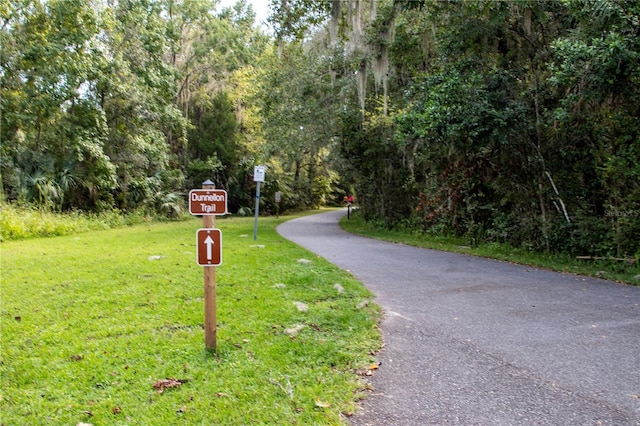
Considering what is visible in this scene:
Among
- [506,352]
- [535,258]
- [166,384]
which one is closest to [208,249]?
[166,384]

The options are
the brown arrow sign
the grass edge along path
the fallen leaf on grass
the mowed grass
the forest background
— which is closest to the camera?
the mowed grass

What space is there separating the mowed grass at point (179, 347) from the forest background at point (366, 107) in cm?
522

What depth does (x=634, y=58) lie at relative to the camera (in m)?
6.74

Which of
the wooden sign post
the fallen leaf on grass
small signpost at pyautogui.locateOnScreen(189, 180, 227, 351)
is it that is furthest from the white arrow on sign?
the fallen leaf on grass

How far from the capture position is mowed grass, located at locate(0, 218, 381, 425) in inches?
116

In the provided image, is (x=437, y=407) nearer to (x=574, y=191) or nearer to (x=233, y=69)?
(x=574, y=191)

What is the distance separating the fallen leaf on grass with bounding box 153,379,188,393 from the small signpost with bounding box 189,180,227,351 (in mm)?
559

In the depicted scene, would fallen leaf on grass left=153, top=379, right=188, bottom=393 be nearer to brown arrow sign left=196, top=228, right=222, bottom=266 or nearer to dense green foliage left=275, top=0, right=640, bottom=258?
brown arrow sign left=196, top=228, right=222, bottom=266

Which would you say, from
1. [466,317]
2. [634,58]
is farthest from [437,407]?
[634,58]

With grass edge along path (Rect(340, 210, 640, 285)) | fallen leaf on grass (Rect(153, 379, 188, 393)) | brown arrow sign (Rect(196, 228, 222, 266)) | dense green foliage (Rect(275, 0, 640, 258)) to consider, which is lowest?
fallen leaf on grass (Rect(153, 379, 188, 393))

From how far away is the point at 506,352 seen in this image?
401 cm

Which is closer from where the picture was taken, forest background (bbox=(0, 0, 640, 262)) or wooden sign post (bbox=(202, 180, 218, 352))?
wooden sign post (bbox=(202, 180, 218, 352))

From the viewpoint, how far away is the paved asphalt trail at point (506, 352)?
2.97 metres

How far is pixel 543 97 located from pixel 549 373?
25.8 feet
